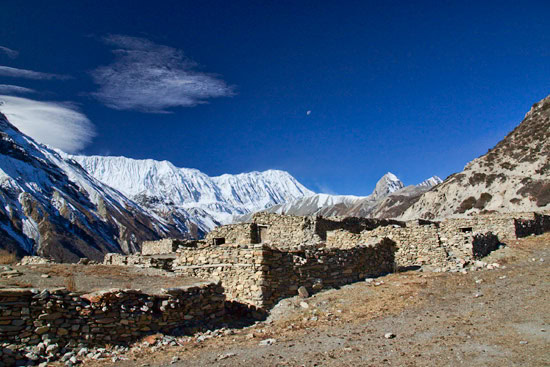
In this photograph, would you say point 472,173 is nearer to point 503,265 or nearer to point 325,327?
point 503,265

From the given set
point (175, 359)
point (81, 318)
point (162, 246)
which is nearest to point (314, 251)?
point (175, 359)

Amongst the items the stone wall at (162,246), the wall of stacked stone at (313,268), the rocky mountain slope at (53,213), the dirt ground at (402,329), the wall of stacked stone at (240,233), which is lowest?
the dirt ground at (402,329)

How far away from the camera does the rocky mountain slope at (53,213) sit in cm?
7012

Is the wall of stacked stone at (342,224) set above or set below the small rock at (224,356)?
above

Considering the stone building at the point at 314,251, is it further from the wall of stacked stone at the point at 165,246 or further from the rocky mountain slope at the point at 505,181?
the rocky mountain slope at the point at 505,181

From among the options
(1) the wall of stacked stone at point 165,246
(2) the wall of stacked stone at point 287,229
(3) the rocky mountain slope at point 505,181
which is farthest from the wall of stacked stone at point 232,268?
(3) the rocky mountain slope at point 505,181

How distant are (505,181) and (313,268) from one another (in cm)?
5038

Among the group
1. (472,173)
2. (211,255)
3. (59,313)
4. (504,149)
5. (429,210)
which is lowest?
(59,313)

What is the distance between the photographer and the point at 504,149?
62.7 meters

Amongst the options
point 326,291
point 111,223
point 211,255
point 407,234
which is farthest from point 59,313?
point 111,223

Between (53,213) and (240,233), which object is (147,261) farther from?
(53,213)

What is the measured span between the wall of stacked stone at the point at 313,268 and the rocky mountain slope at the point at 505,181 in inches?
1420

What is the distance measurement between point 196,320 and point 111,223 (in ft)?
333

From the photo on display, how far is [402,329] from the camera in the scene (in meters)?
9.63
